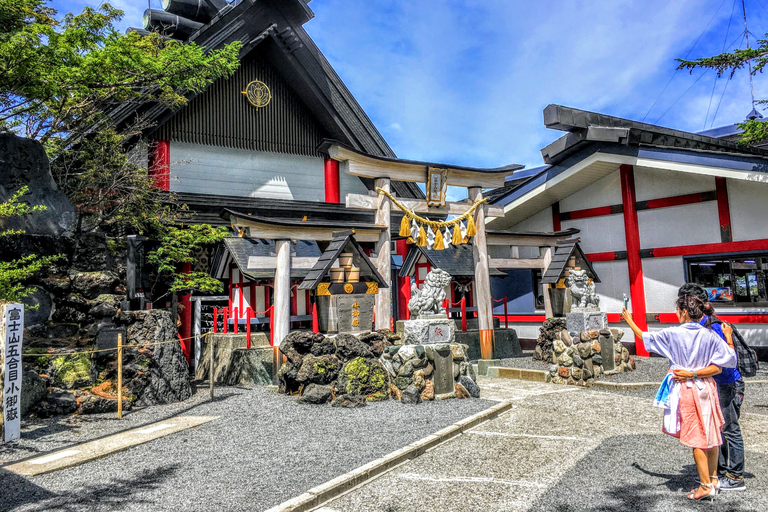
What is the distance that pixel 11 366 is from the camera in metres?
5.64

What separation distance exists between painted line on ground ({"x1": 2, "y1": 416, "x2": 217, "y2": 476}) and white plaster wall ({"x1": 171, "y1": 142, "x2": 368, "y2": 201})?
7449mm

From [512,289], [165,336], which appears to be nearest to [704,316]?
[165,336]

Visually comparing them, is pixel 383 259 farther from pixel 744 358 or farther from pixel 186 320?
pixel 744 358

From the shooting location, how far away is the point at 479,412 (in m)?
7.09

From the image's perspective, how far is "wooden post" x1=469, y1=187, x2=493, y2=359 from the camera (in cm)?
1215

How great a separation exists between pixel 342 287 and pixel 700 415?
6266 mm

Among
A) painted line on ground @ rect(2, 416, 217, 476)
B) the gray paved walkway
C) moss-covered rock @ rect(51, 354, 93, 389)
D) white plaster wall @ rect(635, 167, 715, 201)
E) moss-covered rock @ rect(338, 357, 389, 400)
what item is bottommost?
the gray paved walkway

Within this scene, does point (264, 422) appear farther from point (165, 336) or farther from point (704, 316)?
point (704, 316)

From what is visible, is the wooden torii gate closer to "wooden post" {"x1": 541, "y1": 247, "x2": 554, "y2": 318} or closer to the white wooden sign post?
"wooden post" {"x1": 541, "y1": 247, "x2": 554, "y2": 318}

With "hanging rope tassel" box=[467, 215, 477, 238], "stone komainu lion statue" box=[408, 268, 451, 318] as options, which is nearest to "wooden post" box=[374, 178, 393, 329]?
"stone komainu lion statue" box=[408, 268, 451, 318]

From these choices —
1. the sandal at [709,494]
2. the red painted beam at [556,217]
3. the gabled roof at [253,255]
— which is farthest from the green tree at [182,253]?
the red painted beam at [556,217]

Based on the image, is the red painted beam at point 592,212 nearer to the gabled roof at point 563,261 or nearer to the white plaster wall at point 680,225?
the white plaster wall at point 680,225

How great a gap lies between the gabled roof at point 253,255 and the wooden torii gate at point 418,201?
5.33 ft

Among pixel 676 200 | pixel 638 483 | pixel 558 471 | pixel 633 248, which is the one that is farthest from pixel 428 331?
pixel 676 200
